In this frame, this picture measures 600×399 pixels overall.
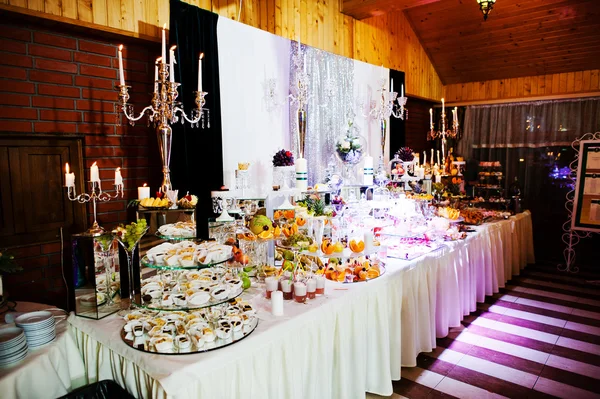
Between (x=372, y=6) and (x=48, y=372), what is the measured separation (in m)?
4.90

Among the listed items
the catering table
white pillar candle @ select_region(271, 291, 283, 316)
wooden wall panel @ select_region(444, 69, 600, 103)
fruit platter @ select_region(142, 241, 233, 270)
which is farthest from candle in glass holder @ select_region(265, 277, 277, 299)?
wooden wall panel @ select_region(444, 69, 600, 103)

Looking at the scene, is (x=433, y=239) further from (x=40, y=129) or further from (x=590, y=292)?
(x=40, y=129)

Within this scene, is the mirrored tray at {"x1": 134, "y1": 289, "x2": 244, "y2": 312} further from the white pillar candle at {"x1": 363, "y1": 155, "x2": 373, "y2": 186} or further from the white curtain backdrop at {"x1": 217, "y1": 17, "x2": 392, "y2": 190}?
the white pillar candle at {"x1": 363, "y1": 155, "x2": 373, "y2": 186}

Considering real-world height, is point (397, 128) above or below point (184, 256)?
above

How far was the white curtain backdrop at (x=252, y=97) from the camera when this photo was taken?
3633mm

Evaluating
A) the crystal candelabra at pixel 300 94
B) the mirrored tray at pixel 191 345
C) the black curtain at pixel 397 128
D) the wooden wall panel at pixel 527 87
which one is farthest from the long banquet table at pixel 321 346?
the wooden wall panel at pixel 527 87

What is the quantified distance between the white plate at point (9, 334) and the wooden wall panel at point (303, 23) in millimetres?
2074

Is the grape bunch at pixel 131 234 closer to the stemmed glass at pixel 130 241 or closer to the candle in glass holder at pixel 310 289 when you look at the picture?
the stemmed glass at pixel 130 241

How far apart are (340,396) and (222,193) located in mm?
1608

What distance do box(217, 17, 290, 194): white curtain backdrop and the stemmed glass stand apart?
1490 millimetres

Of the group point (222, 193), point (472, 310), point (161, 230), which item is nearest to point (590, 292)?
point (472, 310)

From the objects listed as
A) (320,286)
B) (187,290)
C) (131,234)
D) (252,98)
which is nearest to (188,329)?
(187,290)

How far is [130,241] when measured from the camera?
1925 mm

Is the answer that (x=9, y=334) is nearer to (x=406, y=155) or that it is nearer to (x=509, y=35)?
(x=406, y=155)
